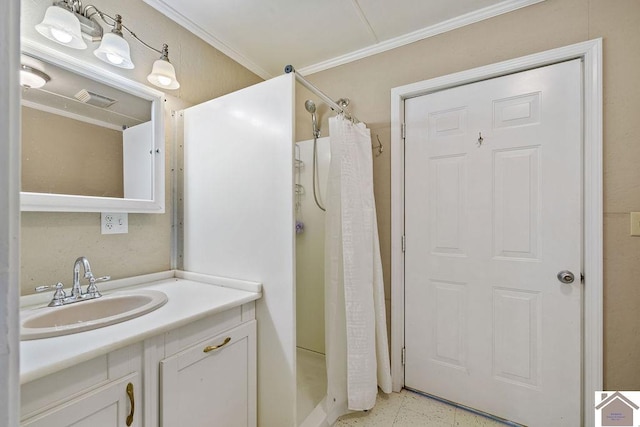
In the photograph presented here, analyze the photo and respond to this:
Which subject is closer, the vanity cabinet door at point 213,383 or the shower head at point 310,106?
the vanity cabinet door at point 213,383

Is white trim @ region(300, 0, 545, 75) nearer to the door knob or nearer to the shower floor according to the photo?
the door knob

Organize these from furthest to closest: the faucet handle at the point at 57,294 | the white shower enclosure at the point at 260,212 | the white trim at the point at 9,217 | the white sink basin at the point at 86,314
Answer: the white shower enclosure at the point at 260,212, the faucet handle at the point at 57,294, the white sink basin at the point at 86,314, the white trim at the point at 9,217

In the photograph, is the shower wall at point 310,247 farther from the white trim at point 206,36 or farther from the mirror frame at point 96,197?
the mirror frame at point 96,197

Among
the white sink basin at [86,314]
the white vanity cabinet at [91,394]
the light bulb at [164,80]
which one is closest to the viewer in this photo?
the white vanity cabinet at [91,394]

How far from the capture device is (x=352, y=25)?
1.81 metres

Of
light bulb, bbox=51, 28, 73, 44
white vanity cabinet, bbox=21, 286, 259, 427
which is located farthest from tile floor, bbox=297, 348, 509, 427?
light bulb, bbox=51, 28, 73, 44

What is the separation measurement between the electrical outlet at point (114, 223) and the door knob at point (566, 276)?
7.48 ft

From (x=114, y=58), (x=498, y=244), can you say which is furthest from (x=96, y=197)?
(x=498, y=244)

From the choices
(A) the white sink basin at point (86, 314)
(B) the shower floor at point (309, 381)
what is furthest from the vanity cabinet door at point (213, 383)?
(B) the shower floor at point (309, 381)

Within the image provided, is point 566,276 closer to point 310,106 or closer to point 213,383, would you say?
point 213,383

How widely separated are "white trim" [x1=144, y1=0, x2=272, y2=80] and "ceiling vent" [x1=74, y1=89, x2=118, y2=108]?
63 cm

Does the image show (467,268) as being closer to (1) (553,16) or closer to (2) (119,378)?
(1) (553,16)

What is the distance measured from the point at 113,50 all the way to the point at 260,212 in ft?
3.29

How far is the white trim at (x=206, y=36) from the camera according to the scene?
160cm
